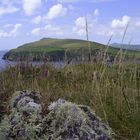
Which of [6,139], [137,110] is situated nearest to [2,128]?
[6,139]

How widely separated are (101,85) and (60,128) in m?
2.65

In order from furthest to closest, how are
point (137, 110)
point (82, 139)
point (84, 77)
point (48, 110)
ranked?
point (84, 77)
point (137, 110)
point (48, 110)
point (82, 139)

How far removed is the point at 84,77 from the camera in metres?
9.41

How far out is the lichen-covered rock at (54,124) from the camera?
416cm

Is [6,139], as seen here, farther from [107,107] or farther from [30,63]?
[30,63]

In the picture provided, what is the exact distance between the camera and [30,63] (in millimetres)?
11219

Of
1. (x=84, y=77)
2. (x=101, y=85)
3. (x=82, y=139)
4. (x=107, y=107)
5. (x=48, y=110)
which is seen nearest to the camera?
(x=82, y=139)

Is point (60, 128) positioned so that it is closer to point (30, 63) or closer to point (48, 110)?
point (48, 110)

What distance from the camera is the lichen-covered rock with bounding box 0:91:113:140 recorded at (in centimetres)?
416

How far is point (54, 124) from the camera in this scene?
423cm

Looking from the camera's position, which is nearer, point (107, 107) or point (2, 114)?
point (2, 114)

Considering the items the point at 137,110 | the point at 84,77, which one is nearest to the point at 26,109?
the point at 137,110

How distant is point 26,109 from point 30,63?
22.4 feet

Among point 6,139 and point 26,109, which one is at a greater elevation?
point 26,109
